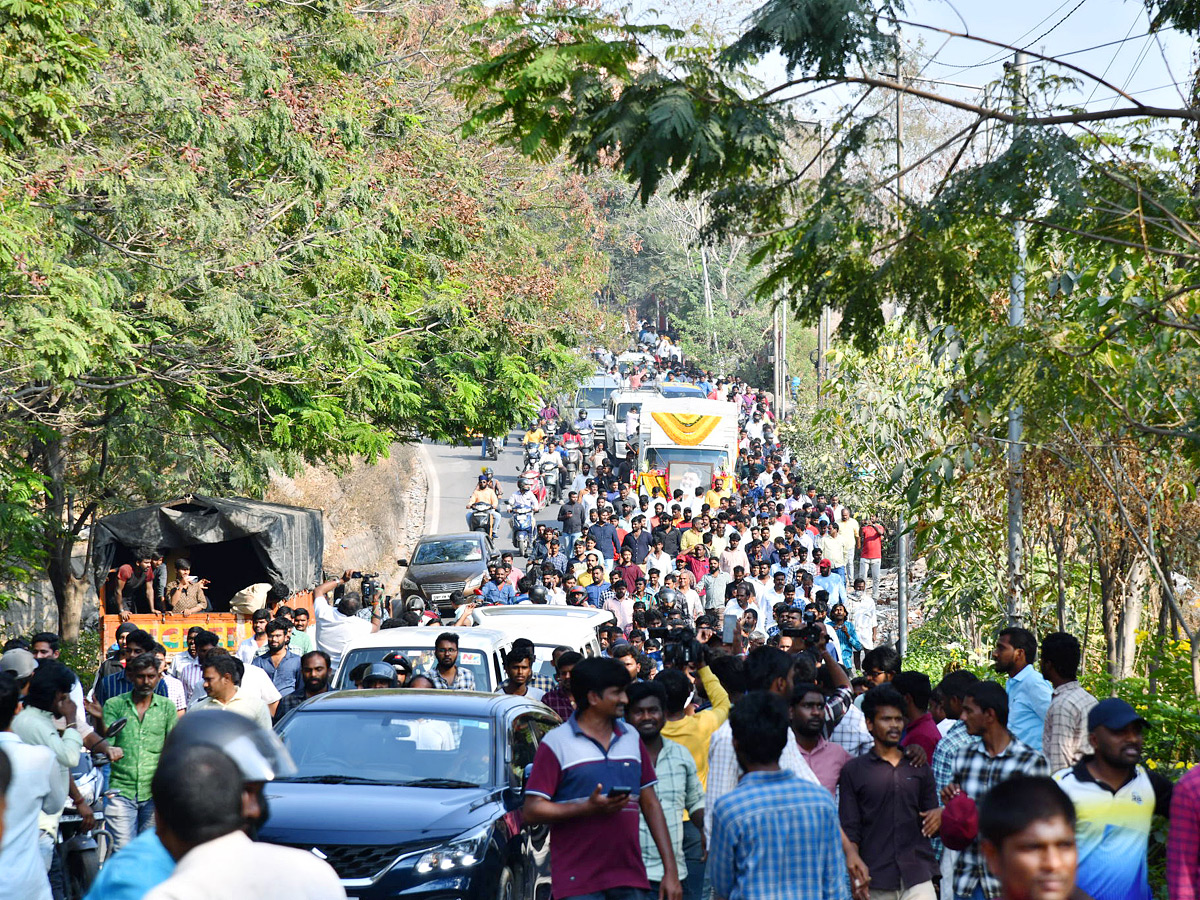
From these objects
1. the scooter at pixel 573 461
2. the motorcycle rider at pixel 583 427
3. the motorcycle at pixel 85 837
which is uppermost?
the motorcycle rider at pixel 583 427

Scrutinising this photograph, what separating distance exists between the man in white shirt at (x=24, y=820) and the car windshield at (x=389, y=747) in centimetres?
236

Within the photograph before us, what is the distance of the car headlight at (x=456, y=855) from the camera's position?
7277 millimetres

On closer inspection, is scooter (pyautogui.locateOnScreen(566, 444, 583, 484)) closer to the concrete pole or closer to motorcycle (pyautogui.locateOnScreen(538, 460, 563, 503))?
motorcycle (pyautogui.locateOnScreen(538, 460, 563, 503))

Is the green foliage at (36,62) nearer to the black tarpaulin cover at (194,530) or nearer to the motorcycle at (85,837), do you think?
the motorcycle at (85,837)

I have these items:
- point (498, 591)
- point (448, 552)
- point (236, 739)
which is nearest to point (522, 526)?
point (448, 552)

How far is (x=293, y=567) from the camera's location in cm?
2234

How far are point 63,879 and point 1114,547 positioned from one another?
340 inches

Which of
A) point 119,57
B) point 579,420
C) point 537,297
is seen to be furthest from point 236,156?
point 579,420

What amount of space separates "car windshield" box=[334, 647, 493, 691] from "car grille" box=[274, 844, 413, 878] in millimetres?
4218

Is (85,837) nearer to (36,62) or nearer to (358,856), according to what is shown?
(358,856)

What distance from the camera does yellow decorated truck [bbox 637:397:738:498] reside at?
113ft


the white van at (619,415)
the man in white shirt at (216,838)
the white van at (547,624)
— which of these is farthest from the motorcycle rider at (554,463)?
the man in white shirt at (216,838)

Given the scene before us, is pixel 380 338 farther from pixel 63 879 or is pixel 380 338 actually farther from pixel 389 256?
pixel 63 879

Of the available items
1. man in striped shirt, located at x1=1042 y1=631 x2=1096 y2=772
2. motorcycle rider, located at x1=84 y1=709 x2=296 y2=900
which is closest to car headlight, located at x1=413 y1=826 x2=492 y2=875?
man in striped shirt, located at x1=1042 y1=631 x2=1096 y2=772
